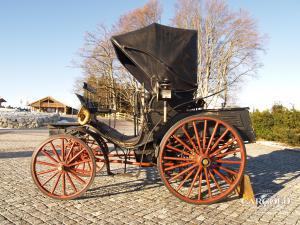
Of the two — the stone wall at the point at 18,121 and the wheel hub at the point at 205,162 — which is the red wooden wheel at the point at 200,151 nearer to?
the wheel hub at the point at 205,162

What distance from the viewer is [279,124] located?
1220 centimetres

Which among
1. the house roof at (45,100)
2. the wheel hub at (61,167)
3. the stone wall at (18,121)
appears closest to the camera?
the wheel hub at (61,167)

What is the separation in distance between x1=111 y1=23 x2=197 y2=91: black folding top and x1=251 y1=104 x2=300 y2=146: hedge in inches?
355

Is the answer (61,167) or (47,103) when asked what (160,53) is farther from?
(47,103)

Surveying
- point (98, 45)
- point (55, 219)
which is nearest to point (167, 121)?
point (55, 219)

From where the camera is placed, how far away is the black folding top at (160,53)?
12.5 feet

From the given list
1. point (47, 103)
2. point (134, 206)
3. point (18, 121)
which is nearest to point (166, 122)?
point (134, 206)

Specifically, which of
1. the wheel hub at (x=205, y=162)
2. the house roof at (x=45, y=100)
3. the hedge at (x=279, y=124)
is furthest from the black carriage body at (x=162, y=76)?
the house roof at (x=45, y=100)

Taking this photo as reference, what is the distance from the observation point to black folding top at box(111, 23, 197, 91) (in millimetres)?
3803

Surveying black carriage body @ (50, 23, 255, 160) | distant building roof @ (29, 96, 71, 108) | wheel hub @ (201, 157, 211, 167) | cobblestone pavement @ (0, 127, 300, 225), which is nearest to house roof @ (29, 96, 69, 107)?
distant building roof @ (29, 96, 71, 108)

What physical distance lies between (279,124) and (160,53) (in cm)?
1031

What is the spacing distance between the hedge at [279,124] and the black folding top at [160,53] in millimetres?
9014

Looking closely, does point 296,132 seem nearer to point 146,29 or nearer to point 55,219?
point 146,29

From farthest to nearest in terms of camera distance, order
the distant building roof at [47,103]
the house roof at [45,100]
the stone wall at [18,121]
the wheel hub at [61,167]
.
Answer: the distant building roof at [47,103]
the house roof at [45,100]
the stone wall at [18,121]
the wheel hub at [61,167]
